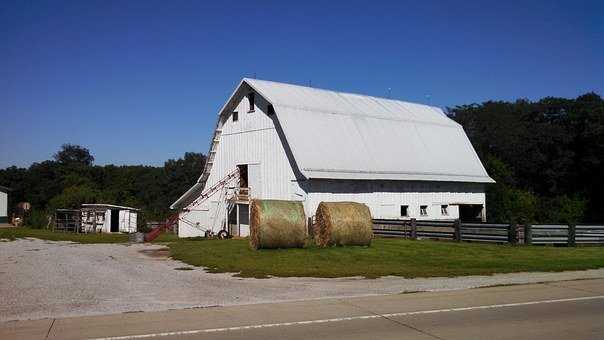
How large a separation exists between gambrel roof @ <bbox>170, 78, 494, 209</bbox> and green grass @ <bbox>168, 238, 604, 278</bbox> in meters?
8.97

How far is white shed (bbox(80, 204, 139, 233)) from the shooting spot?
54.0 m

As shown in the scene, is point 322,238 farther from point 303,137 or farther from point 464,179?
point 464,179

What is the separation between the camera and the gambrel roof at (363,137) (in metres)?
34.5

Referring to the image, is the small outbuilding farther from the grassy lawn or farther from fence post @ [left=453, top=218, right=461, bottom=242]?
fence post @ [left=453, top=218, right=461, bottom=242]

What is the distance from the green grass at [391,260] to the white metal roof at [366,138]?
9.00 m

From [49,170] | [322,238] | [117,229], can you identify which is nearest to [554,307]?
[322,238]

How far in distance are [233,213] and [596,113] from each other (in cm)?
4144

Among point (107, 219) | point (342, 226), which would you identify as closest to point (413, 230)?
point (342, 226)

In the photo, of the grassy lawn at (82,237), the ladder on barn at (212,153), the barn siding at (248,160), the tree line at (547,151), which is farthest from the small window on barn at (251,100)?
the tree line at (547,151)

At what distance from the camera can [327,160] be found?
3428 centimetres

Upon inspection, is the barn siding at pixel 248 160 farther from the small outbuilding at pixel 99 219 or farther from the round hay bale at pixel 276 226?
the small outbuilding at pixel 99 219

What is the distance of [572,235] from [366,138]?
47.4 feet

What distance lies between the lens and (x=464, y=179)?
41625mm

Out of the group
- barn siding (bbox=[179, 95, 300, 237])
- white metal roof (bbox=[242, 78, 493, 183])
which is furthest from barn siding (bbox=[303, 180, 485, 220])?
barn siding (bbox=[179, 95, 300, 237])
